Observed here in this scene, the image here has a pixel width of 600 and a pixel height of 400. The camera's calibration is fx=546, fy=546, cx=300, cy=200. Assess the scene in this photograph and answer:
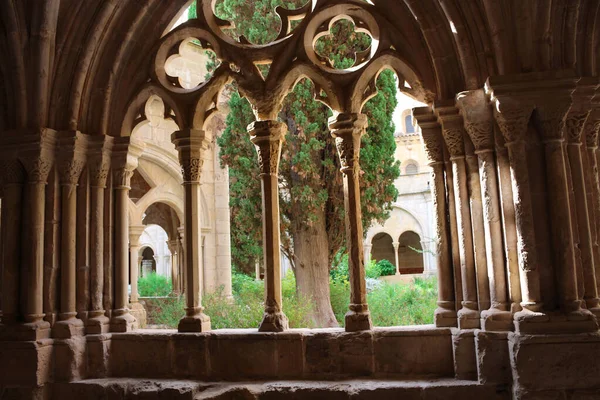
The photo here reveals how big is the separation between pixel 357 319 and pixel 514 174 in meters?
1.44

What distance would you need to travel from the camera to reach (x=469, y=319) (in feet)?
11.8

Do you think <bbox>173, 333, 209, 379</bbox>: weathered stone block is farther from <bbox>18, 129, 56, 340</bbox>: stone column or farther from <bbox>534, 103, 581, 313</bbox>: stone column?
<bbox>534, 103, 581, 313</bbox>: stone column

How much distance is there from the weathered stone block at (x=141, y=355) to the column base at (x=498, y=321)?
7.51ft

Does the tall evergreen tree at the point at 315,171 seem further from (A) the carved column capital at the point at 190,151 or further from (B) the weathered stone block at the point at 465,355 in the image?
(B) the weathered stone block at the point at 465,355

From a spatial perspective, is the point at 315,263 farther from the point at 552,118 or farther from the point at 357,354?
the point at 552,118

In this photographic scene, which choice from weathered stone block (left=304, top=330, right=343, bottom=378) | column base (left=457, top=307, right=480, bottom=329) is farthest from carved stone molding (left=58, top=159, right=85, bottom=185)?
column base (left=457, top=307, right=480, bottom=329)

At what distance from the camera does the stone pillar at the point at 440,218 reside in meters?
3.80

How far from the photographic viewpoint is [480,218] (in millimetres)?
3645

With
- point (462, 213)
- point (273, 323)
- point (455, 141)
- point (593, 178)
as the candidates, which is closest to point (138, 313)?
point (273, 323)

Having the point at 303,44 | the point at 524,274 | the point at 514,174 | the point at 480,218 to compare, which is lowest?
the point at 524,274

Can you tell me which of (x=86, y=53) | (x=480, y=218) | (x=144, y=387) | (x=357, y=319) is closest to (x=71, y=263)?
(x=144, y=387)

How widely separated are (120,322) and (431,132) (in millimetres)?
2807

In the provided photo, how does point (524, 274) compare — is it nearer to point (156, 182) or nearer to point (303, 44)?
point (303, 44)

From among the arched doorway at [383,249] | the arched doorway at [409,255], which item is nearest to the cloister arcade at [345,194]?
the arched doorway at [409,255]
